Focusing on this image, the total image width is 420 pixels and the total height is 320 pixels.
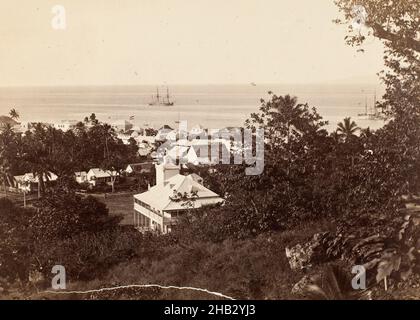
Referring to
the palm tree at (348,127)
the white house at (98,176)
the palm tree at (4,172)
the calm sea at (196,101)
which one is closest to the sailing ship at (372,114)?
the calm sea at (196,101)

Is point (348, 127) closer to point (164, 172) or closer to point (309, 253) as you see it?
point (309, 253)

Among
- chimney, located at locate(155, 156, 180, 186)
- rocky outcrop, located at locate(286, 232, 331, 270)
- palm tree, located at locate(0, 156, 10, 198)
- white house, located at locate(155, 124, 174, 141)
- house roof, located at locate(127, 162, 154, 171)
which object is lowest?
rocky outcrop, located at locate(286, 232, 331, 270)

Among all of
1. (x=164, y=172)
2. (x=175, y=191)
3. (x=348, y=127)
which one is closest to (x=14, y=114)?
(x=164, y=172)

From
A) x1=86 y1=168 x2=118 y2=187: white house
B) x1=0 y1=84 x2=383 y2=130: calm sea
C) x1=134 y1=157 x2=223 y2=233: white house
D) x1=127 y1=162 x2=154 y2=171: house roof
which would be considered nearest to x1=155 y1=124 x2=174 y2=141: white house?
x1=127 y1=162 x2=154 y2=171: house roof

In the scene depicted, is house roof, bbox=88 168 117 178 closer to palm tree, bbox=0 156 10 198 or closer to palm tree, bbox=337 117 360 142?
palm tree, bbox=0 156 10 198

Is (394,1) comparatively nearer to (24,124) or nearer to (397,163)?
(397,163)
